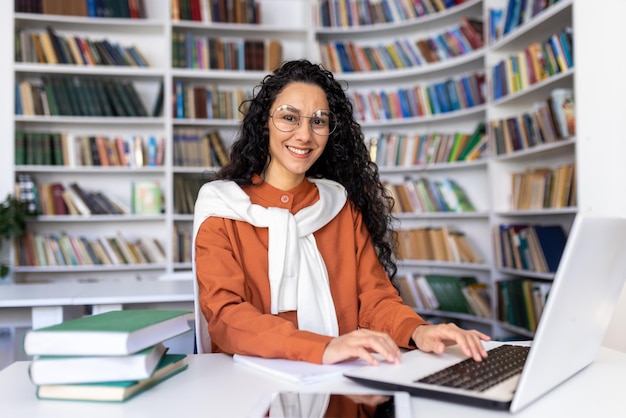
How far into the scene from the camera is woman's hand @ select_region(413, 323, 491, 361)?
42.3 inches

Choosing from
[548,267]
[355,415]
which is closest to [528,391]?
[355,415]

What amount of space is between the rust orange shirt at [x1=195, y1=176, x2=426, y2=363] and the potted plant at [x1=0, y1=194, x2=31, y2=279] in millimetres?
2955

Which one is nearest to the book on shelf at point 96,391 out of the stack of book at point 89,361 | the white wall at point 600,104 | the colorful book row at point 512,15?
the stack of book at point 89,361

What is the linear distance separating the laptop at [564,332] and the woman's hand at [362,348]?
0.7 inches

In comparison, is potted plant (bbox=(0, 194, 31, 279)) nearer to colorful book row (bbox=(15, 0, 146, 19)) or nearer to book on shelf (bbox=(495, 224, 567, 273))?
colorful book row (bbox=(15, 0, 146, 19))

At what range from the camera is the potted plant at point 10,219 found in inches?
159

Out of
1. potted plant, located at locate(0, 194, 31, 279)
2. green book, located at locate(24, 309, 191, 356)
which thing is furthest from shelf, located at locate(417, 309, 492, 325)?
green book, located at locate(24, 309, 191, 356)

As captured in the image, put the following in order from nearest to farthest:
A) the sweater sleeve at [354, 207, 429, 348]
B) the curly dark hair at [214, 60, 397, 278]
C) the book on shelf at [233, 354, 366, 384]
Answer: the book on shelf at [233, 354, 366, 384]
the sweater sleeve at [354, 207, 429, 348]
the curly dark hair at [214, 60, 397, 278]

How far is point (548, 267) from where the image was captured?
137 inches

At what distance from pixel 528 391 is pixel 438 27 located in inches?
168

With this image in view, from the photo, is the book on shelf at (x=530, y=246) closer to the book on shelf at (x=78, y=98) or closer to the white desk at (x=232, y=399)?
the white desk at (x=232, y=399)

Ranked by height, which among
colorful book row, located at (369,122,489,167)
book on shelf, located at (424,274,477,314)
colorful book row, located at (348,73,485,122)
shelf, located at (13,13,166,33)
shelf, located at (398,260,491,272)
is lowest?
book on shelf, located at (424,274,477,314)

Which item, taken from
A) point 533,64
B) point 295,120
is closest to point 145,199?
point 533,64

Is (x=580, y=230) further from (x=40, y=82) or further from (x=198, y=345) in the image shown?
(x=40, y=82)
